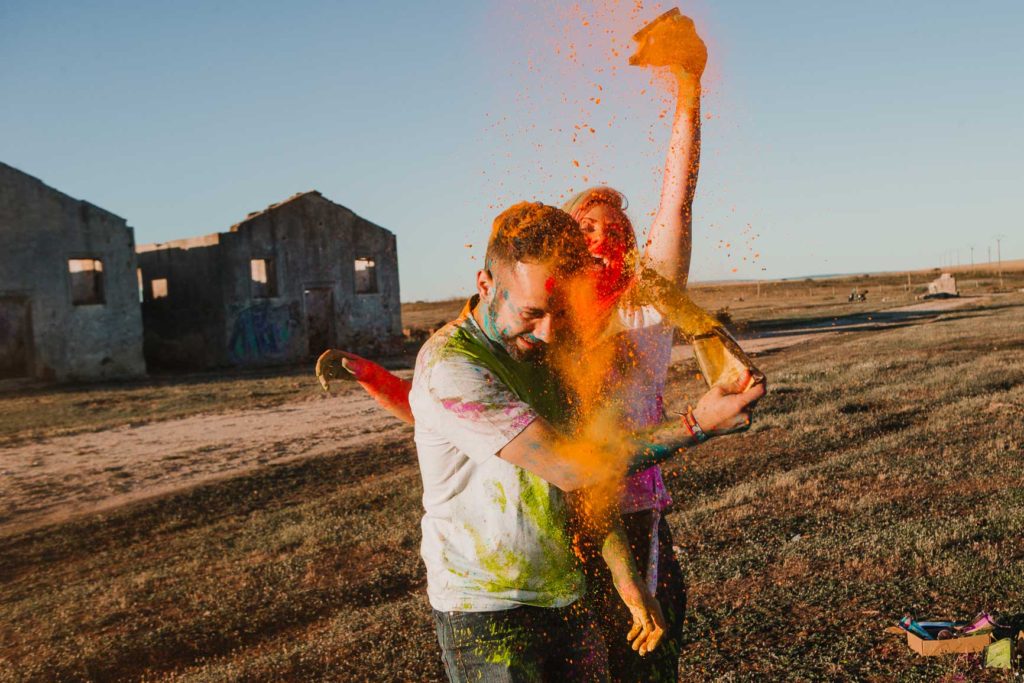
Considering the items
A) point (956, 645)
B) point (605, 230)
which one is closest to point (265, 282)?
point (956, 645)

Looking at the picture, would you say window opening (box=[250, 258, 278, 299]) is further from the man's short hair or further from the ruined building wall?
the man's short hair

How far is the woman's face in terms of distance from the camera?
8.48ft

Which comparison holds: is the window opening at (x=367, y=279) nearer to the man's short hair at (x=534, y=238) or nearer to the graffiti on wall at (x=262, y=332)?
the graffiti on wall at (x=262, y=332)

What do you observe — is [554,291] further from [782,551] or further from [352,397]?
[352,397]

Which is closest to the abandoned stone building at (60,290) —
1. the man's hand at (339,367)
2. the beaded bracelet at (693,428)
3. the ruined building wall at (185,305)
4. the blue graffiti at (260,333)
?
the ruined building wall at (185,305)

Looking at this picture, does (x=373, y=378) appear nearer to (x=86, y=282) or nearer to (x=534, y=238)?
(x=534, y=238)

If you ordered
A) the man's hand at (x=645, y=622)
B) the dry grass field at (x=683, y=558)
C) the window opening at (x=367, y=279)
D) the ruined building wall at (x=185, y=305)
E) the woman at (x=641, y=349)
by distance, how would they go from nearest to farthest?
1. the man's hand at (x=645, y=622)
2. the woman at (x=641, y=349)
3. the dry grass field at (x=683, y=558)
4. the ruined building wall at (x=185, y=305)
5. the window opening at (x=367, y=279)

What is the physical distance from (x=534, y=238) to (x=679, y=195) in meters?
0.91

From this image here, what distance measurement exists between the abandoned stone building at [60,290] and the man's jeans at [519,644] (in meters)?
24.7

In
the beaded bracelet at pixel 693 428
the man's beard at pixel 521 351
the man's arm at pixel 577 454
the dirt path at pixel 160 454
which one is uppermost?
the man's beard at pixel 521 351

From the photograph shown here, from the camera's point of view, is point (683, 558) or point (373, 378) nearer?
point (373, 378)

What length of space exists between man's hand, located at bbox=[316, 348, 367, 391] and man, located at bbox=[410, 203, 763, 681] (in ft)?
2.09

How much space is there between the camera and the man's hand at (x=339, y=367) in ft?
8.55

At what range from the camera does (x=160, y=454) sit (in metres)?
12.5
